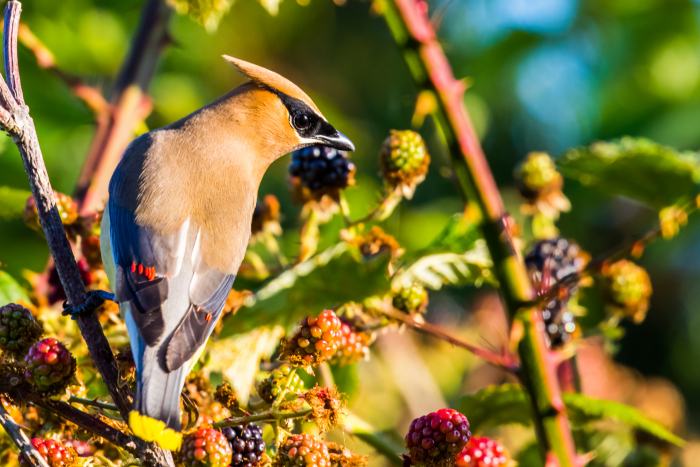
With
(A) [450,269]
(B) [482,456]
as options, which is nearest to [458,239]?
(A) [450,269]

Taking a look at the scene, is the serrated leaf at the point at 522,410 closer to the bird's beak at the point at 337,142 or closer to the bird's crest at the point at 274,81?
the bird's beak at the point at 337,142

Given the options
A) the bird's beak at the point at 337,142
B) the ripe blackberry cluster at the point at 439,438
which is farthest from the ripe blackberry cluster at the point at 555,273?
the bird's beak at the point at 337,142

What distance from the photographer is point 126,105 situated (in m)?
2.50

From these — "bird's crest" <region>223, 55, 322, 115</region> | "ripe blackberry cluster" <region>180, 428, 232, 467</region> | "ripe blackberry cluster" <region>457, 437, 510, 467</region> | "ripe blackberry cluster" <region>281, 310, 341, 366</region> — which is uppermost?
"bird's crest" <region>223, 55, 322, 115</region>

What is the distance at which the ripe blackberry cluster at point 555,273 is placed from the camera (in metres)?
1.85

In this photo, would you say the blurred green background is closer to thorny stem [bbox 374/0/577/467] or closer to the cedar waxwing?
the cedar waxwing

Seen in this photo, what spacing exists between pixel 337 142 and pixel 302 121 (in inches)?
10.3

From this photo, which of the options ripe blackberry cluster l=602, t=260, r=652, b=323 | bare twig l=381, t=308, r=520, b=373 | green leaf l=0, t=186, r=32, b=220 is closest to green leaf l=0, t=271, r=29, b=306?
green leaf l=0, t=186, r=32, b=220

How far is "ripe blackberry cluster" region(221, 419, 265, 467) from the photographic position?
4.56 feet

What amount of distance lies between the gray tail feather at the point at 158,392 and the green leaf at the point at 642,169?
1101 millimetres

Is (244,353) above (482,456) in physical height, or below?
above

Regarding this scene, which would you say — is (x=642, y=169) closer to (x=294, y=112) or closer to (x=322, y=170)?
(x=322, y=170)

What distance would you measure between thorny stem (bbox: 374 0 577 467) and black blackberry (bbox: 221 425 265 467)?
56cm

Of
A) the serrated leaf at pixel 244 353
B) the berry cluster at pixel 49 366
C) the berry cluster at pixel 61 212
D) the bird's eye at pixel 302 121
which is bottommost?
the berry cluster at pixel 49 366
